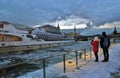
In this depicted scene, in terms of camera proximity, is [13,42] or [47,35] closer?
[13,42]

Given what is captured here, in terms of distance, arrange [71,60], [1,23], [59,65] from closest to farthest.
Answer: [59,65], [71,60], [1,23]

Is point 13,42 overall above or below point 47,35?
below

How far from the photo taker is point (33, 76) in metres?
9.08

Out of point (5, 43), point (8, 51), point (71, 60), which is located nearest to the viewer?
point (71, 60)

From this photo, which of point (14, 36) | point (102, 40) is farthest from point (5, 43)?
point (102, 40)

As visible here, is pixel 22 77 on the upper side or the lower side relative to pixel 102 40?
lower

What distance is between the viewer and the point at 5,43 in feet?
128

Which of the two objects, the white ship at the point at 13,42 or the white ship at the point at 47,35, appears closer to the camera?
the white ship at the point at 13,42

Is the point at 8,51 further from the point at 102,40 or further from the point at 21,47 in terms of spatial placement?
the point at 102,40

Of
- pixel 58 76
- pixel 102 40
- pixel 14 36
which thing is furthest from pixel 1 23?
pixel 58 76

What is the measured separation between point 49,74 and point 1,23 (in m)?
49.6

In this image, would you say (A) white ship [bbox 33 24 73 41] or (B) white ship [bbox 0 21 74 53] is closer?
(B) white ship [bbox 0 21 74 53]

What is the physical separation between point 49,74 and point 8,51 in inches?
1105

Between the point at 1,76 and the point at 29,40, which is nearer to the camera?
the point at 1,76
